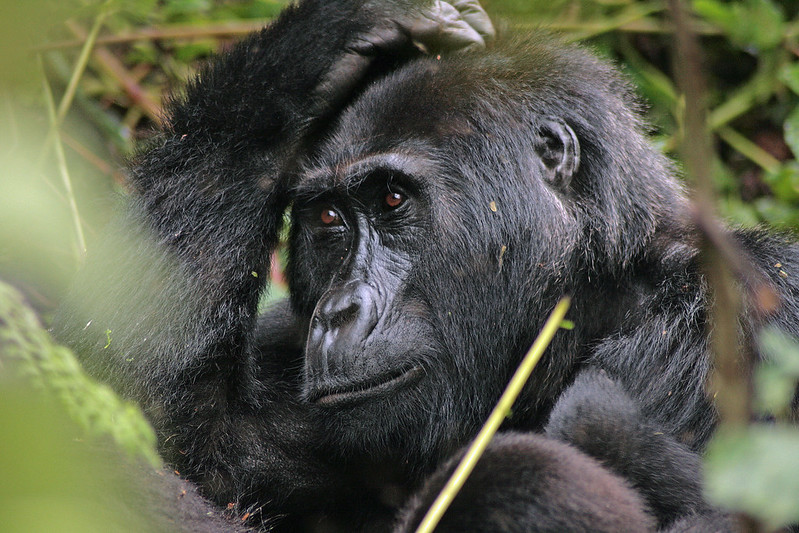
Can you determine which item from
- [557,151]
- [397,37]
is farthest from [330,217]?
[557,151]

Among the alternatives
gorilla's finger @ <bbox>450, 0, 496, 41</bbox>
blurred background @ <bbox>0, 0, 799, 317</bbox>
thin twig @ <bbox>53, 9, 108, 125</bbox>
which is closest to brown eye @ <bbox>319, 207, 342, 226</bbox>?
gorilla's finger @ <bbox>450, 0, 496, 41</bbox>

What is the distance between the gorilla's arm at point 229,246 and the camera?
2.65 metres

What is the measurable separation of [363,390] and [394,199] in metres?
0.63

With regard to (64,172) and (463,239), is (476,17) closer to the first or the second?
(463,239)

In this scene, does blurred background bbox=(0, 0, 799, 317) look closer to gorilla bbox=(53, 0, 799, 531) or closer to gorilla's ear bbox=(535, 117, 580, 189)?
gorilla bbox=(53, 0, 799, 531)

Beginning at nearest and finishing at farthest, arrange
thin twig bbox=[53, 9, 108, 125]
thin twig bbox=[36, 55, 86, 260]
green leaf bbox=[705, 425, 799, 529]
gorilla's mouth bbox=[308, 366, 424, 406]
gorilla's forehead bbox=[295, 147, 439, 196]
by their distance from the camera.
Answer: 1. green leaf bbox=[705, 425, 799, 529]
2. gorilla's mouth bbox=[308, 366, 424, 406]
3. gorilla's forehead bbox=[295, 147, 439, 196]
4. thin twig bbox=[36, 55, 86, 260]
5. thin twig bbox=[53, 9, 108, 125]

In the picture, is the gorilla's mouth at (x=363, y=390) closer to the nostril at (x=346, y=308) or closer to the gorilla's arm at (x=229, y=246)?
the nostril at (x=346, y=308)

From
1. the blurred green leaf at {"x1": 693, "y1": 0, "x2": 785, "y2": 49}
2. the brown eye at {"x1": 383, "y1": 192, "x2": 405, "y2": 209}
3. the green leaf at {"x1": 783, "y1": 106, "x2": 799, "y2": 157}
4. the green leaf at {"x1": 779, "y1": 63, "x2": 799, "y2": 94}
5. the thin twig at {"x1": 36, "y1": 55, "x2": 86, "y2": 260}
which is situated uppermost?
the blurred green leaf at {"x1": 693, "y1": 0, "x2": 785, "y2": 49}

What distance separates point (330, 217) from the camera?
2.81m

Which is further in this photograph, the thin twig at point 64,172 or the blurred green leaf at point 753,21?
the blurred green leaf at point 753,21

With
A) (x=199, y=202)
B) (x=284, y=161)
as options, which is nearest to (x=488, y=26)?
(x=284, y=161)

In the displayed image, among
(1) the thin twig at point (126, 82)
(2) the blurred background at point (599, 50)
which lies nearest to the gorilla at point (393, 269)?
(2) the blurred background at point (599, 50)

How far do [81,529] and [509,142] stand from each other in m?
1.89

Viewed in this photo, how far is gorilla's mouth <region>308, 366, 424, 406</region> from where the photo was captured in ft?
7.93
